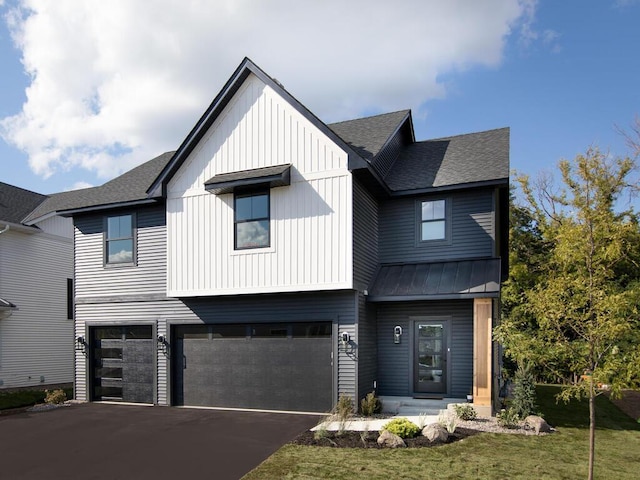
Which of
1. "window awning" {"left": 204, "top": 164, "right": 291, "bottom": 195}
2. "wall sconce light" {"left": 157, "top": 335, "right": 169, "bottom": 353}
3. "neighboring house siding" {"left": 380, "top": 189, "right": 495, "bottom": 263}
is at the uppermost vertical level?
"window awning" {"left": 204, "top": 164, "right": 291, "bottom": 195}

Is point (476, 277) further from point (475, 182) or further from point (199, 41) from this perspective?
point (199, 41)

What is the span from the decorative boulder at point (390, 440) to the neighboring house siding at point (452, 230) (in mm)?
5580

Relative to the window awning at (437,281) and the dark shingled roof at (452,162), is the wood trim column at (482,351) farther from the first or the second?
the dark shingled roof at (452,162)

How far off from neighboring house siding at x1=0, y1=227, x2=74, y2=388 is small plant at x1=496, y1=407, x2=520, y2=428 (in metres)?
17.2

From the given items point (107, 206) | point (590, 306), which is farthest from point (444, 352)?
point (107, 206)

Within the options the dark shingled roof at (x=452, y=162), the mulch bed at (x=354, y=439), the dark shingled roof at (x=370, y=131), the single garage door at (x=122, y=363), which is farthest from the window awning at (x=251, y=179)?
the mulch bed at (x=354, y=439)

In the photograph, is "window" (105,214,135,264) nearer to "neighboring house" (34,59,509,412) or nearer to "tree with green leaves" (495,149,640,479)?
"neighboring house" (34,59,509,412)

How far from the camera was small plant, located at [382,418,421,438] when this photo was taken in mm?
9117

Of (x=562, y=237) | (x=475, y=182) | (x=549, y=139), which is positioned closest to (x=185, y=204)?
(x=475, y=182)

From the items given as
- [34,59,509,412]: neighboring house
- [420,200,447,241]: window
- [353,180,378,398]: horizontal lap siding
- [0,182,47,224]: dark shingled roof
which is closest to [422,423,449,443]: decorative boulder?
[34,59,509,412]: neighboring house

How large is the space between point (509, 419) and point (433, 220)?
17.7ft

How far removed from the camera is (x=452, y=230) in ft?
43.0

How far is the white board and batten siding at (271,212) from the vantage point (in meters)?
11.8

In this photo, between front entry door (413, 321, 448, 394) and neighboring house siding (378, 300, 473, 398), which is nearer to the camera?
neighboring house siding (378, 300, 473, 398)
